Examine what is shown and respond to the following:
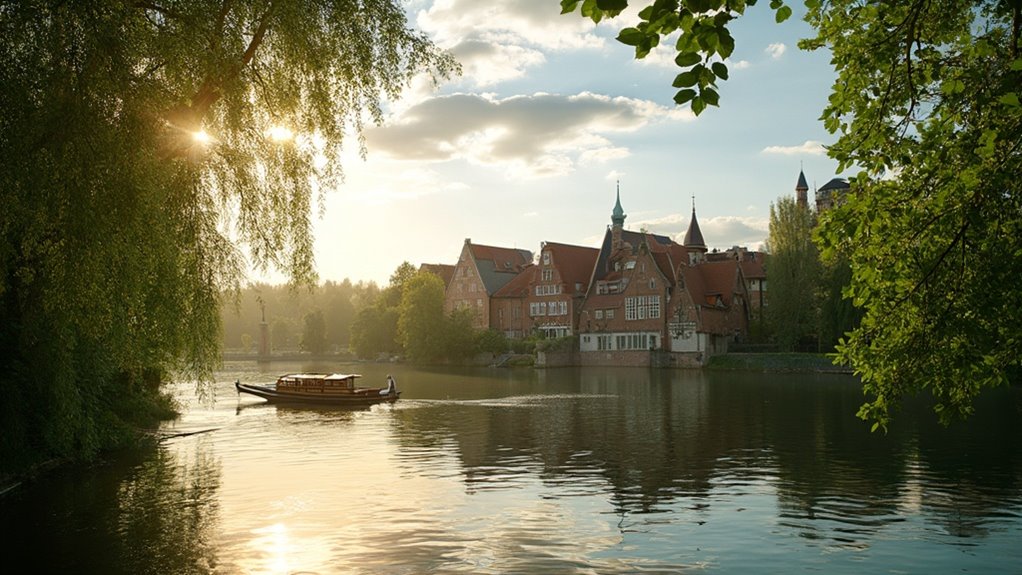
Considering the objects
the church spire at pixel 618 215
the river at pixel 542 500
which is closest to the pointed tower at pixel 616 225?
the church spire at pixel 618 215

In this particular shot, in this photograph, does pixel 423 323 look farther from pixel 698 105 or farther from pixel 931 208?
pixel 698 105

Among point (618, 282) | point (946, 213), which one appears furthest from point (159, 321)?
point (618, 282)

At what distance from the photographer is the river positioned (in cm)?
1477

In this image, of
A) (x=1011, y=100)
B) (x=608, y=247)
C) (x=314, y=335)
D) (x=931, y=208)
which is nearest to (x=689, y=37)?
(x=1011, y=100)

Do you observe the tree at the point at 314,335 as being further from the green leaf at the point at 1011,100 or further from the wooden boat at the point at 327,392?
the green leaf at the point at 1011,100

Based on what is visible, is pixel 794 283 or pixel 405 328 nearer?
pixel 794 283

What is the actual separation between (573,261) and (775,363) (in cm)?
3336

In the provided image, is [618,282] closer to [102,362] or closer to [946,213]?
[102,362]

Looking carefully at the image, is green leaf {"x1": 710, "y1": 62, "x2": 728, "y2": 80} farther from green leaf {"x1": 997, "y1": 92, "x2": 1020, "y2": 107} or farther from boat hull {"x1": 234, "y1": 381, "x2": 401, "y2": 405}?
boat hull {"x1": 234, "y1": 381, "x2": 401, "y2": 405}

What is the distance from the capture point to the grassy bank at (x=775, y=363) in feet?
224

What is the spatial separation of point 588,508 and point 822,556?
5.42 meters

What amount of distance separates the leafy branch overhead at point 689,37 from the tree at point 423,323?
9045 cm

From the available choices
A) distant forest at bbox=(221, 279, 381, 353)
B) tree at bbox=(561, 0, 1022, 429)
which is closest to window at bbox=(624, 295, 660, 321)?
distant forest at bbox=(221, 279, 381, 353)

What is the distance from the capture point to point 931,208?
11.3 meters
